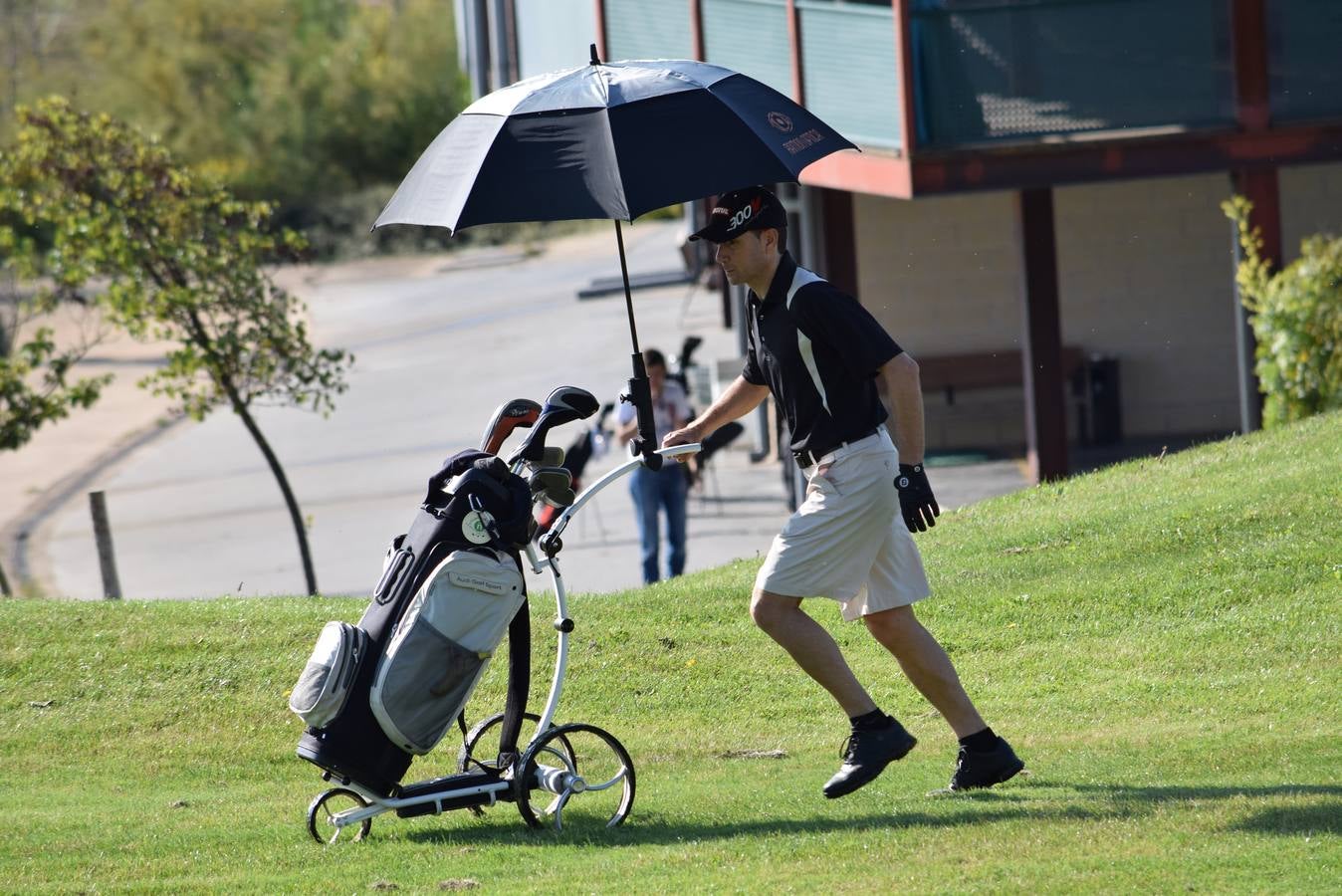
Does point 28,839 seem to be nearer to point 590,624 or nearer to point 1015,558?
point 590,624

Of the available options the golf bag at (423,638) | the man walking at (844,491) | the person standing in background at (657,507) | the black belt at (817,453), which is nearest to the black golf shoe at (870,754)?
the man walking at (844,491)

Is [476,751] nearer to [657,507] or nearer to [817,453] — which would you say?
[817,453]

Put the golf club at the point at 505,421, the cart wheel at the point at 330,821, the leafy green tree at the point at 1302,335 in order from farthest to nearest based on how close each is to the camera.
→ the leafy green tree at the point at 1302,335
the golf club at the point at 505,421
the cart wheel at the point at 330,821

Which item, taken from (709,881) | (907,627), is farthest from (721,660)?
(709,881)

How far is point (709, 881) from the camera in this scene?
4695mm

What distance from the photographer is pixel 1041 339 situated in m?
14.0

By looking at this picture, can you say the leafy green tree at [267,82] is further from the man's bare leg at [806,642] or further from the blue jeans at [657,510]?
the man's bare leg at [806,642]

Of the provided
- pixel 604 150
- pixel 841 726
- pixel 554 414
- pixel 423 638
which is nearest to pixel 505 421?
pixel 554 414

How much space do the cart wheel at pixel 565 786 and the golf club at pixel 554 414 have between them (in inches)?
33.2

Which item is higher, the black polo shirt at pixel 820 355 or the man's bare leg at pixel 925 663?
the black polo shirt at pixel 820 355

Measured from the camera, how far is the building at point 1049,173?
1215 centimetres

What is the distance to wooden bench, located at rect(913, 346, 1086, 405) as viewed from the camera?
16.4 metres

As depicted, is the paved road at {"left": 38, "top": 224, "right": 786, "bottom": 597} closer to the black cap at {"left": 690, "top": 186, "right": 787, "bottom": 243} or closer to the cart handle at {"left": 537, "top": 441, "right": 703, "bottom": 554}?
the cart handle at {"left": 537, "top": 441, "right": 703, "bottom": 554}

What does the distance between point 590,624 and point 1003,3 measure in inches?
246
